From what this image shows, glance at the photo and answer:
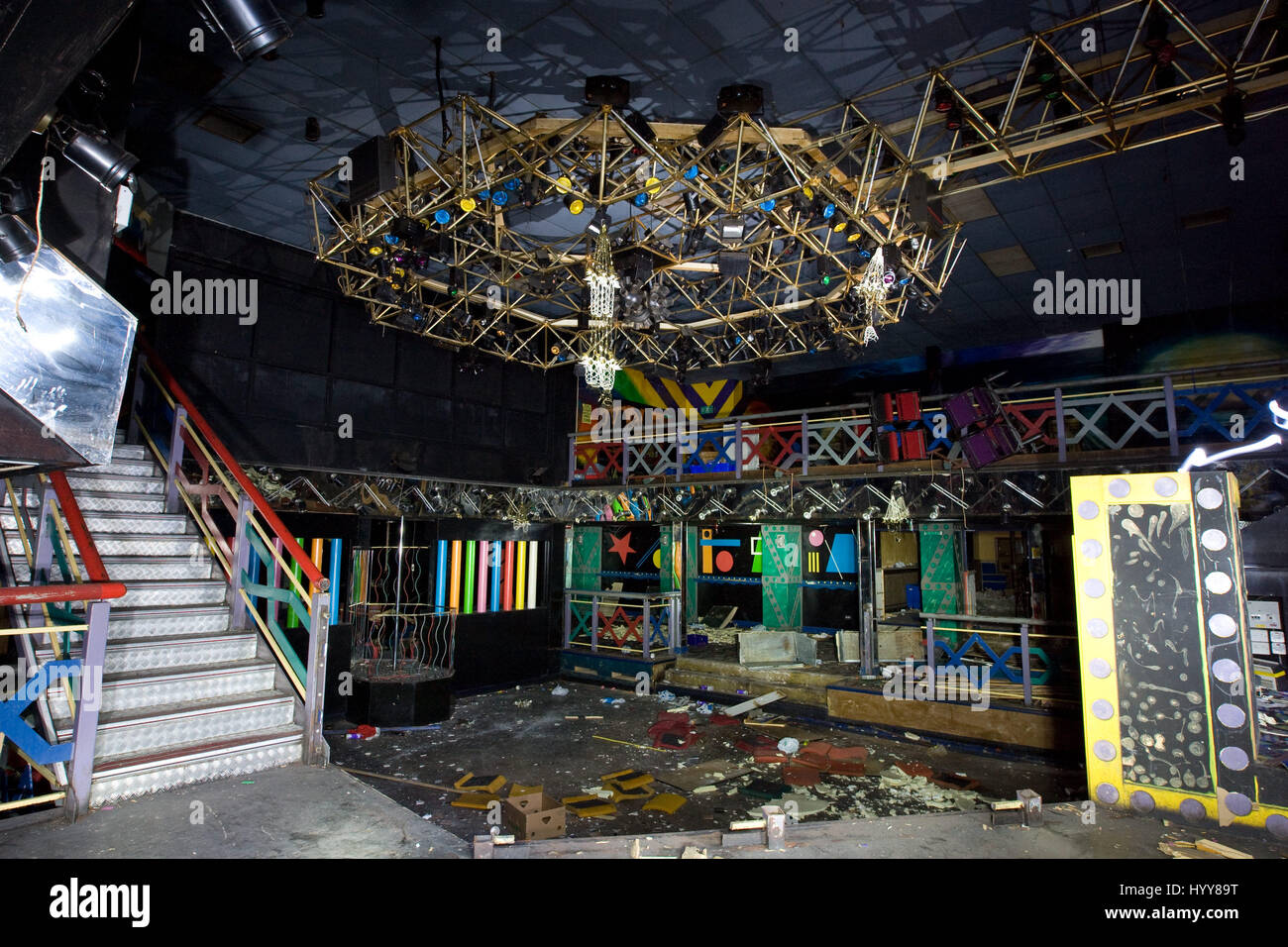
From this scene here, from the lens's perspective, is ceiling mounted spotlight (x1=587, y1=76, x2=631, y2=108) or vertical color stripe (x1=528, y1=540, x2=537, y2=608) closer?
ceiling mounted spotlight (x1=587, y1=76, x2=631, y2=108)

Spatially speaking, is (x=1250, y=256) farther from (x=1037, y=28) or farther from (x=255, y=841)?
(x=255, y=841)

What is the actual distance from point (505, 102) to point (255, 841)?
6177 millimetres

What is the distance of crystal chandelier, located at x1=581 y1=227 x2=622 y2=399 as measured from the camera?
6898 millimetres

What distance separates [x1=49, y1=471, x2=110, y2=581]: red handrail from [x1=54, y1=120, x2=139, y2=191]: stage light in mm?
1618

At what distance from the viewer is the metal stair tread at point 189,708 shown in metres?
3.66

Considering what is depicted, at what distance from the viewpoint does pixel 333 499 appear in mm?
9242

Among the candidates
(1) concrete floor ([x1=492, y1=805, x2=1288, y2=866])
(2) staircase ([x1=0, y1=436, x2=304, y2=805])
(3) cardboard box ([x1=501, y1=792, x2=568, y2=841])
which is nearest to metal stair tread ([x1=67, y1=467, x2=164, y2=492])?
(2) staircase ([x1=0, y1=436, x2=304, y2=805])

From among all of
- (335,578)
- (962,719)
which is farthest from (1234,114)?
(335,578)

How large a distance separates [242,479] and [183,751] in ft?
7.08

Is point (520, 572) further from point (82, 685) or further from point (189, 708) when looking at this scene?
point (82, 685)

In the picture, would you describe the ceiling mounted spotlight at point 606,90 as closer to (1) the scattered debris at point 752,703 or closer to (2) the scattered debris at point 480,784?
(2) the scattered debris at point 480,784

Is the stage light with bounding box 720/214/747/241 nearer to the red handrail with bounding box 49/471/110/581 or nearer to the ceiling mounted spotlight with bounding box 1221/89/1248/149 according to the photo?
the ceiling mounted spotlight with bounding box 1221/89/1248/149

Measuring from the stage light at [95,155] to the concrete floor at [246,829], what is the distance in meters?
3.23

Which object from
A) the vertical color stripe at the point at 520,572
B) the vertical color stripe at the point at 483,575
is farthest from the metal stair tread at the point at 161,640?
the vertical color stripe at the point at 520,572
